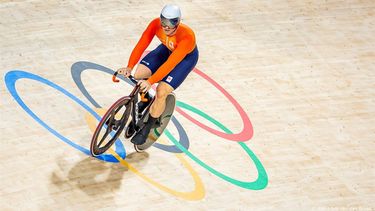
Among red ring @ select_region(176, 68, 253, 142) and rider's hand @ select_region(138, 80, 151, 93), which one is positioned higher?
rider's hand @ select_region(138, 80, 151, 93)

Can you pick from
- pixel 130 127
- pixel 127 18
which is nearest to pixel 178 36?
pixel 130 127

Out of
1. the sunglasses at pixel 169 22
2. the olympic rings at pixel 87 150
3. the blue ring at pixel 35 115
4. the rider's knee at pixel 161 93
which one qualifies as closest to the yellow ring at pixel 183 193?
Answer: the olympic rings at pixel 87 150

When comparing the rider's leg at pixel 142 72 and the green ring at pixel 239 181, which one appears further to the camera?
the green ring at pixel 239 181

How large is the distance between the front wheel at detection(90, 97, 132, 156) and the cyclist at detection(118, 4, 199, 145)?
9.6 inches

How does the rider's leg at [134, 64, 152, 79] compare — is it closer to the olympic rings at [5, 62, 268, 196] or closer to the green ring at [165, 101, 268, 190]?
the olympic rings at [5, 62, 268, 196]

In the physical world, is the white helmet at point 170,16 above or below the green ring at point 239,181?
above

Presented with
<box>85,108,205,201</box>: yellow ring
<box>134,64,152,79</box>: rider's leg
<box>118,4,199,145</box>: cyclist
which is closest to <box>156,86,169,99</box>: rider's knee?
<box>118,4,199,145</box>: cyclist

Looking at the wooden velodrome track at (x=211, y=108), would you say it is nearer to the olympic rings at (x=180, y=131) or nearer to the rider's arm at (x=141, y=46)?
the olympic rings at (x=180, y=131)

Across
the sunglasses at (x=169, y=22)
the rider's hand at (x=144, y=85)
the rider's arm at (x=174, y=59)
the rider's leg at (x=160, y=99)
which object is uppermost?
the sunglasses at (x=169, y=22)

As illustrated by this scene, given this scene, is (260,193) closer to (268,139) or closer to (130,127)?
(268,139)

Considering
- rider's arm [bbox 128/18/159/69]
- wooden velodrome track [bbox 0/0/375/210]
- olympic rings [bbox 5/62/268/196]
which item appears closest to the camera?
rider's arm [bbox 128/18/159/69]

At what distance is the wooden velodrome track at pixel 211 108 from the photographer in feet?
19.6

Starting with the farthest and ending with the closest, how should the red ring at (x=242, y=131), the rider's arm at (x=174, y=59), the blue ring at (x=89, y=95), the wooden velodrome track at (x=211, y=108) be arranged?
the red ring at (x=242, y=131)
the blue ring at (x=89, y=95)
the wooden velodrome track at (x=211, y=108)
the rider's arm at (x=174, y=59)

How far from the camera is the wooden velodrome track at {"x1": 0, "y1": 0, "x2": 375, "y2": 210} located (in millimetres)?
5988
